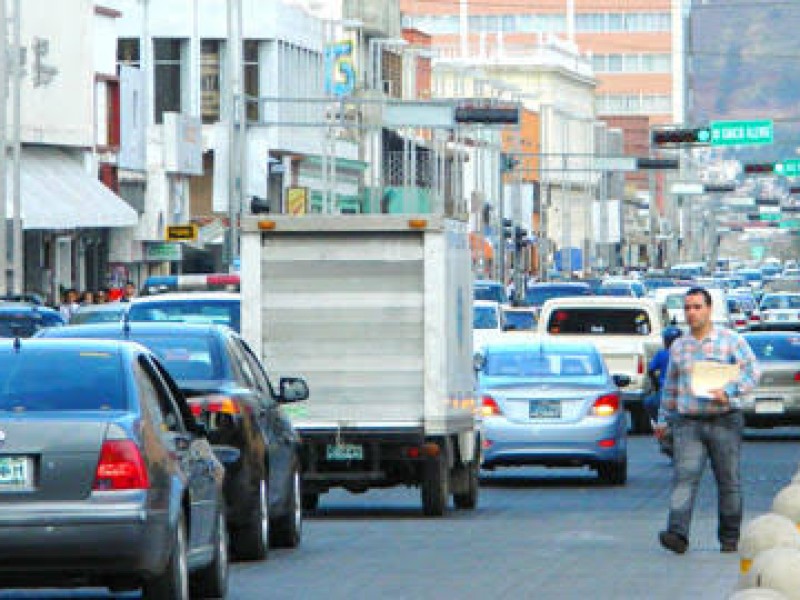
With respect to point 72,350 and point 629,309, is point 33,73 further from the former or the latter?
point 72,350

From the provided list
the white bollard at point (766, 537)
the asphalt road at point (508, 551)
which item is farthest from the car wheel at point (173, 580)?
the white bollard at point (766, 537)

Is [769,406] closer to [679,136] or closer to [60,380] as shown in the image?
[60,380]

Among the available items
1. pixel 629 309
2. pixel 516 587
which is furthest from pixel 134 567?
pixel 629 309

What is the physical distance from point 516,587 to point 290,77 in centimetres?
8175

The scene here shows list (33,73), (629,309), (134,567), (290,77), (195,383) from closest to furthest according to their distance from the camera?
(134,567), (195,383), (629,309), (33,73), (290,77)

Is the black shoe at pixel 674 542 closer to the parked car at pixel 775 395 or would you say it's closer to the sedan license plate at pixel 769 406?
the parked car at pixel 775 395

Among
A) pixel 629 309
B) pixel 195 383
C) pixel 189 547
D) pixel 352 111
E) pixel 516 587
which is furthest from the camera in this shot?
pixel 352 111

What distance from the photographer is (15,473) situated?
14.3m

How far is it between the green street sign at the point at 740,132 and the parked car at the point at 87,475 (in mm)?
82530

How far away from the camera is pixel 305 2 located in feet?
369

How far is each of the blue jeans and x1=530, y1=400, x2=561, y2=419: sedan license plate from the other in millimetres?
9899

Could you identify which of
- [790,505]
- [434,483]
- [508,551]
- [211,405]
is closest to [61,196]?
Result: [434,483]

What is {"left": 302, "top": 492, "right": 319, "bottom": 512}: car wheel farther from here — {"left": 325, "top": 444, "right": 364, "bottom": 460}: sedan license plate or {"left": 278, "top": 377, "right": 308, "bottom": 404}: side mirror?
{"left": 278, "top": 377, "right": 308, "bottom": 404}: side mirror

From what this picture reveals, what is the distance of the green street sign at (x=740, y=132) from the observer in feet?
319
